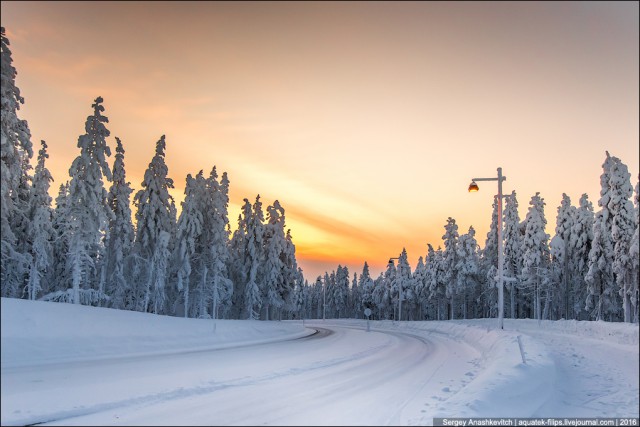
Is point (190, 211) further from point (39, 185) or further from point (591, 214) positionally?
point (591, 214)

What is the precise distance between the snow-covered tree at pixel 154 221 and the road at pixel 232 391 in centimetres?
3170

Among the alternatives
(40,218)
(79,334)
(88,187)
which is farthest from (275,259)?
(79,334)

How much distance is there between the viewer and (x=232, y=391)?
10.0m

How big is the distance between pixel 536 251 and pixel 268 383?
182 ft

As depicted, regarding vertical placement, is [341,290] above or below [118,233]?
below

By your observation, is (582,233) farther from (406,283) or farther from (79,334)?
(406,283)

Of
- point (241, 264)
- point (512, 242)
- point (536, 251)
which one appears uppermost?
point (512, 242)

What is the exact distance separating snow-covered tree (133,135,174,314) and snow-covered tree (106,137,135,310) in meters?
1.44

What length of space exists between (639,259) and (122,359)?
46.0ft

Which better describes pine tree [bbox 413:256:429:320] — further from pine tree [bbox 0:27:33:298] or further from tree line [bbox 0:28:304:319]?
pine tree [bbox 0:27:33:298]

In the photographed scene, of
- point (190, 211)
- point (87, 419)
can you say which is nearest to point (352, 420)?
point (87, 419)

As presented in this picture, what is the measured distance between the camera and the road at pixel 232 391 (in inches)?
304

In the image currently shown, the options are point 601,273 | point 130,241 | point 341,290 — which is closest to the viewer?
point 601,273

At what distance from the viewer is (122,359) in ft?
48.5
